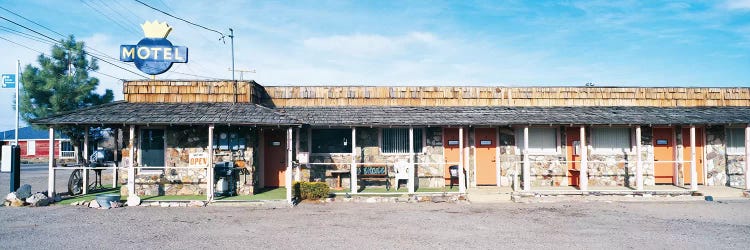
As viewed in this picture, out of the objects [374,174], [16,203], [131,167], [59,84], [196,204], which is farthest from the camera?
[59,84]

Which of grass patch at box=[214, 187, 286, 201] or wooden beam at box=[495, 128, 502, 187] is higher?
wooden beam at box=[495, 128, 502, 187]

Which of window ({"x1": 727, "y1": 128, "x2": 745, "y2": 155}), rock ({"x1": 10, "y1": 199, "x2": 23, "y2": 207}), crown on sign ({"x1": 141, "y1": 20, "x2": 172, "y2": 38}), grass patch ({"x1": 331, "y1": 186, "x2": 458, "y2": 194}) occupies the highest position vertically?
crown on sign ({"x1": 141, "y1": 20, "x2": 172, "y2": 38})

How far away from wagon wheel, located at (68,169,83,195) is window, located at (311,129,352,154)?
752cm

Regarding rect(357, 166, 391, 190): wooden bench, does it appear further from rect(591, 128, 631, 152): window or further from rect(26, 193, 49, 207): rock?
rect(26, 193, 49, 207): rock

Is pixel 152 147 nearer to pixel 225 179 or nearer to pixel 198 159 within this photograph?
pixel 198 159

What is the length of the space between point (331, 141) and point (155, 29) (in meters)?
7.52

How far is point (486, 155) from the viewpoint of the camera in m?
15.5

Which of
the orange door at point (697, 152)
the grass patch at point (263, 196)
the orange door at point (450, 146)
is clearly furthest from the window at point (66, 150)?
the orange door at point (697, 152)

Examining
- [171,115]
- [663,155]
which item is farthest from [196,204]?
[663,155]

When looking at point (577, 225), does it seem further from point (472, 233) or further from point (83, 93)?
point (83, 93)

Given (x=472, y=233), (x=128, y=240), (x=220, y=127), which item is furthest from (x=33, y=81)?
(x=472, y=233)

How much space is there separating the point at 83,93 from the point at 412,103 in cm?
2665

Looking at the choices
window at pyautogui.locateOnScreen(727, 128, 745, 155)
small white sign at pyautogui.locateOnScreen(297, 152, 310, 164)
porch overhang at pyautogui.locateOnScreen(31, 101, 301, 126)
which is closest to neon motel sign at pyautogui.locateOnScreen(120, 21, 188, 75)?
porch overhang at pyautogui.locateOnScreen(31, 101, 301, 126)

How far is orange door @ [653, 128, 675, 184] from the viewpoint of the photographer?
15.5 m
